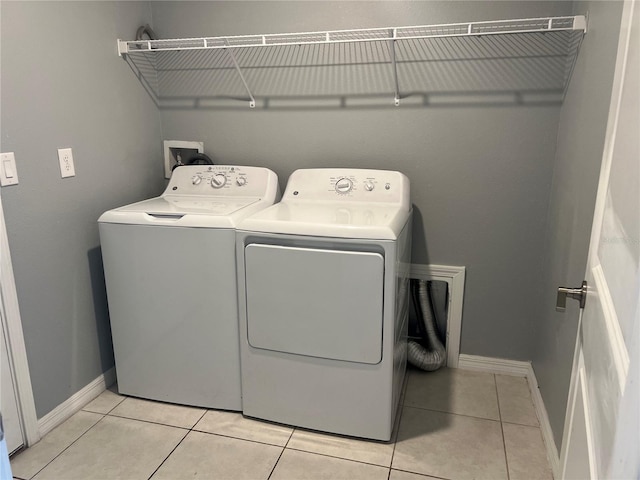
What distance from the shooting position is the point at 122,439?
1.86 meters

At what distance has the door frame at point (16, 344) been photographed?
1653mm

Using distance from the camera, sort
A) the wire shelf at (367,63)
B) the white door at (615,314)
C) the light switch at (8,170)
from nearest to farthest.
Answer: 1. the white door at (615,314)
2. the light switch at (8,170)
3. the wire shelf at (367,63)

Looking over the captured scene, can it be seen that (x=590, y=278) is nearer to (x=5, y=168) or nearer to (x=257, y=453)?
(x=257, y=453)

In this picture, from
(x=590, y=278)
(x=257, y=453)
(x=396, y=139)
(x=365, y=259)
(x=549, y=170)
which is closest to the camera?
(x=590, y=278)

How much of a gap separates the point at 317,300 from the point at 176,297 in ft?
2.04

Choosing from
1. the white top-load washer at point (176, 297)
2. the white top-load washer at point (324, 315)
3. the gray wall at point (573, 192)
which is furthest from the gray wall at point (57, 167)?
the gray wall at point (573, 192)

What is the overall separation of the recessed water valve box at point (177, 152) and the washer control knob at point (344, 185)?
822 mm

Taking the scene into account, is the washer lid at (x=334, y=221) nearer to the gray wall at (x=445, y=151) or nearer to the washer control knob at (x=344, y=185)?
the washer control knob at (x=344, y=185)

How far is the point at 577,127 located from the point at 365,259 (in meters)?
0.90

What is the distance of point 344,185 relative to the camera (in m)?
2.12

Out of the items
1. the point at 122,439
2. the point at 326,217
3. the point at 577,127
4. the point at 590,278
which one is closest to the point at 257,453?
the point at 122,439

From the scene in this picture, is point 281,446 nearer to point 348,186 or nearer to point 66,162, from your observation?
point 348,186

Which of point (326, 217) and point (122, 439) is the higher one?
point (326, 217)

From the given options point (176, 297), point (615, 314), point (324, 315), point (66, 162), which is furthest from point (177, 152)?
point (615, 314)
